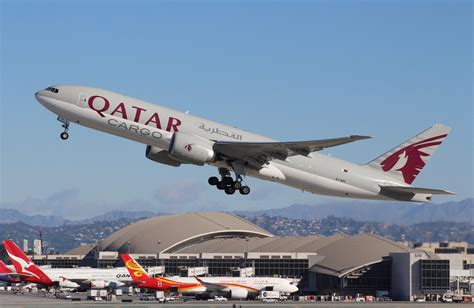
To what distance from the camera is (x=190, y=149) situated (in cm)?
6806

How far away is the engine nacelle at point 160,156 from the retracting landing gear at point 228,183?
305 cm

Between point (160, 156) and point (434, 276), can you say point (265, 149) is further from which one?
point (434, 276)

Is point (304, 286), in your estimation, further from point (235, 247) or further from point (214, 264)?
point (235, 247)

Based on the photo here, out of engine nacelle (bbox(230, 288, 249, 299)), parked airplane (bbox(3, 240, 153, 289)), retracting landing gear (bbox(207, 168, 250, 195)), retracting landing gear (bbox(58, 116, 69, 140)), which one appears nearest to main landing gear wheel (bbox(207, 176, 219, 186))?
retracting landing gear (bbox(207, 168, 250, 195))

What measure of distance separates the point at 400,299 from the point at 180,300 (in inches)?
1419

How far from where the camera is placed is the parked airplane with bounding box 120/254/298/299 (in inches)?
4739

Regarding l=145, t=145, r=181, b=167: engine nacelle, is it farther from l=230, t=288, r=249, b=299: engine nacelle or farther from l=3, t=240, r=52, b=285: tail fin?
l=3, t=240, r=52, b=285: tail fin

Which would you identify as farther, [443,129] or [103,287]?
[103,287]

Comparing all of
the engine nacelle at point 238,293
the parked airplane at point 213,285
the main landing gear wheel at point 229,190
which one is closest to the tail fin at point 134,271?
the parked airplane at point 213,285

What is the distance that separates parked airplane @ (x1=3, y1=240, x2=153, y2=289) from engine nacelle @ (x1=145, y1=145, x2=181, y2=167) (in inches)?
2407

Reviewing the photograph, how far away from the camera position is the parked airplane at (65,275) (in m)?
133

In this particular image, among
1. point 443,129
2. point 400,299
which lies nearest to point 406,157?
point 443,129

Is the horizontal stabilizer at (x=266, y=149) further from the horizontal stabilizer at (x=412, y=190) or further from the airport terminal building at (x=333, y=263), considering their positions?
the airport terminal building at (x=333, y=263)

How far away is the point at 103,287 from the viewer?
134750 millimetres
